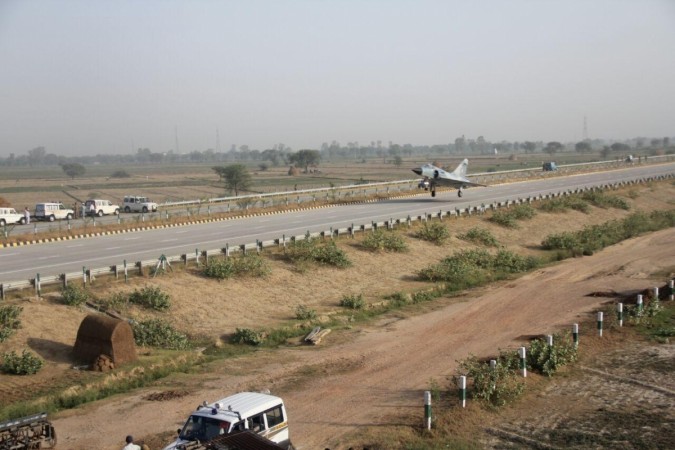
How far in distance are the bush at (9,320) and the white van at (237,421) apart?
12.5 metres

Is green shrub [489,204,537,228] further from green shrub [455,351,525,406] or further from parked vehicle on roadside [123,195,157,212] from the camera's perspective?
green shrub [455,351,525,406]

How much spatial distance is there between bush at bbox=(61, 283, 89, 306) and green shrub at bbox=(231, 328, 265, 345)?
254 inches

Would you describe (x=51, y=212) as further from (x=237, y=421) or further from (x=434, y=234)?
(x=237, y=421)

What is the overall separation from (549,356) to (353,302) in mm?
12729

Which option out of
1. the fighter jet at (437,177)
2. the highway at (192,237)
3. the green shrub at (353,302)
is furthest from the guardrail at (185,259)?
the fighter jet at (437,177)

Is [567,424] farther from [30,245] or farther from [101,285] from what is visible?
[30,245]

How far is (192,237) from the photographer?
140 feet

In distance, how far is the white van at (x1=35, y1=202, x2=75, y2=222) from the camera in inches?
2066

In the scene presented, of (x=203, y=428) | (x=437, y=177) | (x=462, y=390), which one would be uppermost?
(x=437, y=177)

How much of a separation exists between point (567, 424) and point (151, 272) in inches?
819

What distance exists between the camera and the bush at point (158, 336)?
24.4 metres

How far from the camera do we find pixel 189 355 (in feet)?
76.1

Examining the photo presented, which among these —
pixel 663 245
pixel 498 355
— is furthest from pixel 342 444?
pixel 663 245

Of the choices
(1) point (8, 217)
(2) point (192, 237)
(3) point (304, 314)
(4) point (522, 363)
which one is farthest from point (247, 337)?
(1) point (8, 217)
